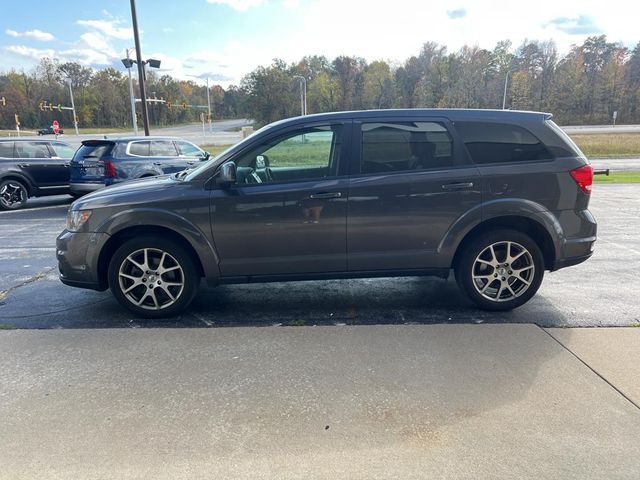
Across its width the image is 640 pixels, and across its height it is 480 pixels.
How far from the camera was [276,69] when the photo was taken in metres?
68.1

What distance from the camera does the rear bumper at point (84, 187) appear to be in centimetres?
1019

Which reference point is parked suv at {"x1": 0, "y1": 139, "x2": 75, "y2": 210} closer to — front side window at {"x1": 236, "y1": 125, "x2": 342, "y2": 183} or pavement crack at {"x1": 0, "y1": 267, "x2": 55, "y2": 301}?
pavement crack at {"x1": 0, "y1": 267, "x2": 55, "y2": 301}

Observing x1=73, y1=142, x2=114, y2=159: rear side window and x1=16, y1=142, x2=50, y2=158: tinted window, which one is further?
x1=16, y1=142, x2=50, y2=158: tinted window

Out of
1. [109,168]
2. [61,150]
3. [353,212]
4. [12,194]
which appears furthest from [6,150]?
[353,212]

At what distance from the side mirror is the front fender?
1.12 feet

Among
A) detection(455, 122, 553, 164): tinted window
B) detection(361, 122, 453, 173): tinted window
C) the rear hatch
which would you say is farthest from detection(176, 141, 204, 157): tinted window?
detection(455, 122, 553, 164): tinted window

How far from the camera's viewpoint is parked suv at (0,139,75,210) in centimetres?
1096

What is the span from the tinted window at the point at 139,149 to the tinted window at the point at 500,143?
8444mm

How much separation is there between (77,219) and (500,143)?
4.03 m

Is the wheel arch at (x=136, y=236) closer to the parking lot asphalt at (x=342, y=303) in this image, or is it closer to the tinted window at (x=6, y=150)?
the parking lot asphalt at (x=342, y=303)

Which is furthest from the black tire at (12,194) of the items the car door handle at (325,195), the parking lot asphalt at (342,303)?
the car door handle at (325,195)

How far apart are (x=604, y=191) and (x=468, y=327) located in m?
11.3

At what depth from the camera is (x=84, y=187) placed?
10.3 m

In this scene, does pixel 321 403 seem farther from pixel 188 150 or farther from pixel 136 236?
pixel 188 150
